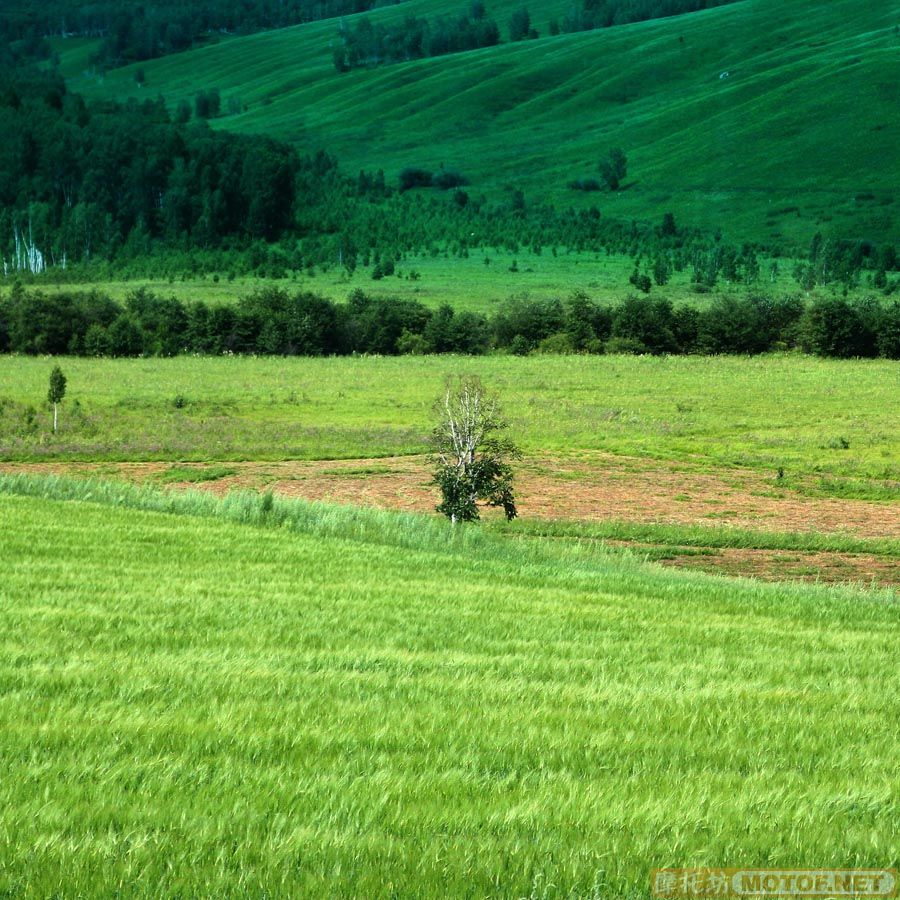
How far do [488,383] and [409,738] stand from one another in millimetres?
65279

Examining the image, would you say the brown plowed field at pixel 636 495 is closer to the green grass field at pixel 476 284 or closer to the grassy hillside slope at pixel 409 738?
the grassy hillside slope at pixel 409 738

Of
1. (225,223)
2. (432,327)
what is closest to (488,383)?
(432,327)

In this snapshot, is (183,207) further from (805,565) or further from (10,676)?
(10,676)

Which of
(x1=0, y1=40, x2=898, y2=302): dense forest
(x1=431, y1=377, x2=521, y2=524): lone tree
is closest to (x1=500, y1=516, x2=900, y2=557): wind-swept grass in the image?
(x1=431, y1=377, x2=521, y2=524): lone tree

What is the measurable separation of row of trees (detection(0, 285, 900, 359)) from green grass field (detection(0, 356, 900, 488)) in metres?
5.21

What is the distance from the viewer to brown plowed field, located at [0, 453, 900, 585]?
89.1ft

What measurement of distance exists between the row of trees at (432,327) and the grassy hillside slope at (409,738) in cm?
7955

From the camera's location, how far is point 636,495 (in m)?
37.1

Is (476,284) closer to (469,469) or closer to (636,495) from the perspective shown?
(636,495)

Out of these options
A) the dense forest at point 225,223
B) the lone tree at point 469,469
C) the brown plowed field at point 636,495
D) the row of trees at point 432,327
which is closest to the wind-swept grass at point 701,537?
the brown plowed field at point 636,495

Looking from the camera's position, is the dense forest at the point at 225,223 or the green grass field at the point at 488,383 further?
the dense forest at the point at 225,223

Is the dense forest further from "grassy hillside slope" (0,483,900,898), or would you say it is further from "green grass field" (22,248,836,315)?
"grassy hillside slope" (0,483,900,898)

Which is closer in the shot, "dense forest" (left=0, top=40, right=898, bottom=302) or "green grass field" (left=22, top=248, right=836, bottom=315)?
"green grass field" (left=22, top=248, right=836, bottom=315)

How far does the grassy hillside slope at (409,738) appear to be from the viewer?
5828 mm
